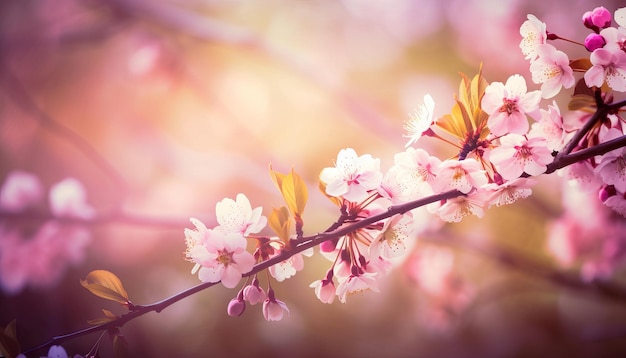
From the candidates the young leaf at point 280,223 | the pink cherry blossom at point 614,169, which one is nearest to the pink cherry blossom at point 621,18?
the pink cherry blossom at point 614,169

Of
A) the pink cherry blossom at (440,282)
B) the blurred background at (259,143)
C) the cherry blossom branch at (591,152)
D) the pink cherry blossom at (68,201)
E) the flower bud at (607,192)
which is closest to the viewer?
the cherry blossom branch at (591,152)

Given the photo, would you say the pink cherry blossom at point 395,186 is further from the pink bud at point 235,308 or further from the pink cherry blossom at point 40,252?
the pink cherry blossom at point 40,252

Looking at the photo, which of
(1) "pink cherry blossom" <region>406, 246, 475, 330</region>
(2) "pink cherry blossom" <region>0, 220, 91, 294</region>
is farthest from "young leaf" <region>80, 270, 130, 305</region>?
(1) "pink cherry blossom" <region>406, 246, 475, 330</region>

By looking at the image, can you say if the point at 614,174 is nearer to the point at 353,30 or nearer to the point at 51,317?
the point at 51,317

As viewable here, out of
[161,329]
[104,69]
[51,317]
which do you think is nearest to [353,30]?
[104,69]

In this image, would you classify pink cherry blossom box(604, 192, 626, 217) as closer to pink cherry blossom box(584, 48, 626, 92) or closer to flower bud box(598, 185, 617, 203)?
flower bud box(598, 185, 617, 203)
